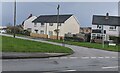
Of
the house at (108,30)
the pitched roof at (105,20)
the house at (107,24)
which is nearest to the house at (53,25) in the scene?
the pitched roof at (105,20)

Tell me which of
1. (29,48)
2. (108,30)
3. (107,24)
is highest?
(107,24)

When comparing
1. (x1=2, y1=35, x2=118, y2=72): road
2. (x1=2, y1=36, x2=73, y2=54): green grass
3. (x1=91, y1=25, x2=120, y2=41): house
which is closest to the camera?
(x1=2, y1=35, x2=118, y2=72): road

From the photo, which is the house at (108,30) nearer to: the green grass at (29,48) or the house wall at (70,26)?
the house wall at (70,26)

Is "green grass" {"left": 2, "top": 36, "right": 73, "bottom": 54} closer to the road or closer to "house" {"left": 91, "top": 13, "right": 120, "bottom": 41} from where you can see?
the road

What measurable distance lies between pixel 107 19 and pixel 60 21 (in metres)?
12.8

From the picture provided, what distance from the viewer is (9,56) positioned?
20.5m

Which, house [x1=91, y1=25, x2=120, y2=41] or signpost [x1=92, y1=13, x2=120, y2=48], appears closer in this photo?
house [x1=91, y1=25, x2=120, y2=41]

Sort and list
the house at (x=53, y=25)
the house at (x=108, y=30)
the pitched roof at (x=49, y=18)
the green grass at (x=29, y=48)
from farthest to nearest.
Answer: the pitched roof at (x=49, y=18), the house at (x=53, y=25), the house at (x=108, y=30), the green grass at (x=29, y=48)

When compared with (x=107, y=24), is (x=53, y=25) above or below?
below

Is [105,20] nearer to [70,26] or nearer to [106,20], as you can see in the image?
[106,20]

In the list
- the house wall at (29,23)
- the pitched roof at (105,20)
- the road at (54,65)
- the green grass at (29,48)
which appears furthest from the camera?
the house wall at (29,23)

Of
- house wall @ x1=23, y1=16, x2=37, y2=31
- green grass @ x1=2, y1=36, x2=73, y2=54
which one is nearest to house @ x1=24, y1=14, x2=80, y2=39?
house wall @ x1=23, y1=16, x2=37, y2=31

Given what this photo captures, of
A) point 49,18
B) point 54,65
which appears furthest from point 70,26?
point 54,65

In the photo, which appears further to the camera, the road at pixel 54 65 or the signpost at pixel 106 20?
the signpost at pixel 106 20
